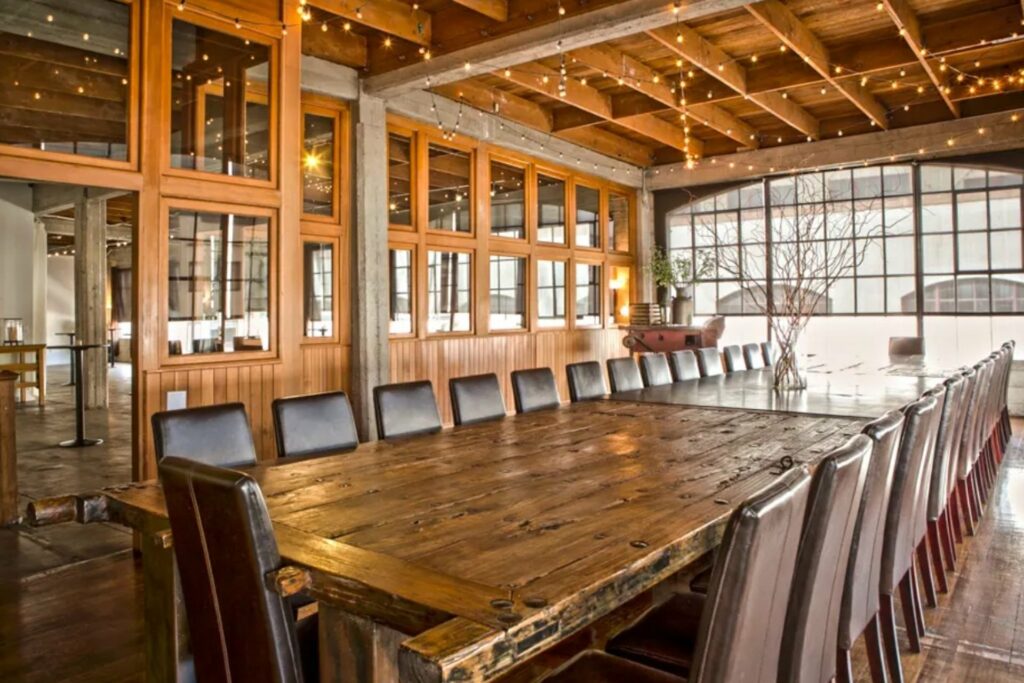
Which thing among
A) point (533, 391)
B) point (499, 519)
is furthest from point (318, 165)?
point (499, 519)

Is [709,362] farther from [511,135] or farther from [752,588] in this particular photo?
[752,588]

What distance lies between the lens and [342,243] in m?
6.25

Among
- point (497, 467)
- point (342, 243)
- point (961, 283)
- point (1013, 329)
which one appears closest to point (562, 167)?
point (342, 243)

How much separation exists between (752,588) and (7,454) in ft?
15.7

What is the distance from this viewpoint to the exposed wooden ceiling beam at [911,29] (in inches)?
210

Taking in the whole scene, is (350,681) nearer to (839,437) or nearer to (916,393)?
(839,437)

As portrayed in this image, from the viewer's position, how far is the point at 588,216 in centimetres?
962

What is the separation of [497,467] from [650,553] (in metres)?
0.97

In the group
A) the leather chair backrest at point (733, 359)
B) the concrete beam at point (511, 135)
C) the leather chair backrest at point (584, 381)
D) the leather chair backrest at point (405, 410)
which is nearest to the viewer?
the leather chair backrest at point (405, 410)

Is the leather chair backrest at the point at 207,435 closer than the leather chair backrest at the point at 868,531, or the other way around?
the leather chair backrest at the point at 868,531

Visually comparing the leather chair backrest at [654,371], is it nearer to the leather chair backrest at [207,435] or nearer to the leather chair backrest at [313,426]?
the leather chair backrest at [313,426]

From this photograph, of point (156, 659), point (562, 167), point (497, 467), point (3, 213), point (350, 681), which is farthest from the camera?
point (3, 213)

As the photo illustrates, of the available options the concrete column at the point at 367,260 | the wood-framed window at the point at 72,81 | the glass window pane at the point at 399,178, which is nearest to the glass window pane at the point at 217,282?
the wood-framed window at the point at 72,81

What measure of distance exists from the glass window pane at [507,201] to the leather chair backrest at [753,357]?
293 centimetres
